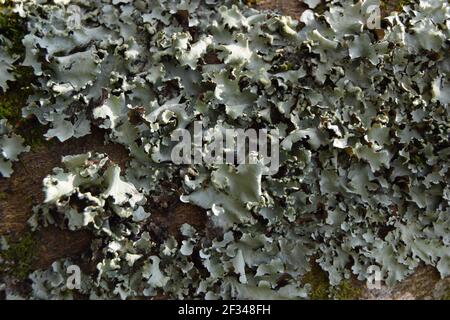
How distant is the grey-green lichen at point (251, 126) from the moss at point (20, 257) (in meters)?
0.07

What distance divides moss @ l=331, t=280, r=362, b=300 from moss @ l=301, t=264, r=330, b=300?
3cm

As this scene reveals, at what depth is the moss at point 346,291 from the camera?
2.26 m

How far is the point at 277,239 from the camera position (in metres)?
2.19

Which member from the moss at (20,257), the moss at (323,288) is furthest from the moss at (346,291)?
the moss at (20,257)

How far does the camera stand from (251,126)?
2191 mm

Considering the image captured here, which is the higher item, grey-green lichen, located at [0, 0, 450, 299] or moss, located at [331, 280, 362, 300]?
grey-green lichen, located at [0, 0, 450, 299]

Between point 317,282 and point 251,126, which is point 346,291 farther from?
point 251,126

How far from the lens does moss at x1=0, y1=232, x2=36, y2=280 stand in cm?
208

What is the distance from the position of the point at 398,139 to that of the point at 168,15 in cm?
107

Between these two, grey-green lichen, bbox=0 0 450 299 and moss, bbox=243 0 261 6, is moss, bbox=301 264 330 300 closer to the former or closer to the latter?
grey-green lichen, bbox=0 0 450 299

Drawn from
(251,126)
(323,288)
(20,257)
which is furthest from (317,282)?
(20,257)

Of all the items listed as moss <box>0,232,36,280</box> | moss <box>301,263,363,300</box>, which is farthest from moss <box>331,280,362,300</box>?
moss <box>0,232,36,280</box>

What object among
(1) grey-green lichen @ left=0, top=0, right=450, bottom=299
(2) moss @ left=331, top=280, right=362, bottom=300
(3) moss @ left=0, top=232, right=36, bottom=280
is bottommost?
(2) moss @ left=331, top=280, right=362, bottom=300

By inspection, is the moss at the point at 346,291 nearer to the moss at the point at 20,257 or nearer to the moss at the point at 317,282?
the moss at the point at 317,282
